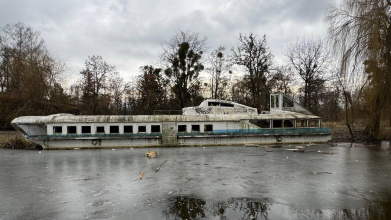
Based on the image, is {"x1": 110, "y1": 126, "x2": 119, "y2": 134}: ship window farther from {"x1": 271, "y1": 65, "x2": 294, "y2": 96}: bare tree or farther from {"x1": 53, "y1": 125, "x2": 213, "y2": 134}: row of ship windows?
{"x1": 271, "y1": 65, "x2": 294, "y2": 96}: bare tree

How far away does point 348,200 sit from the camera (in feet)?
24.0

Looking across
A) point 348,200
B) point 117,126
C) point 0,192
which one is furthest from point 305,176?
point 117,126

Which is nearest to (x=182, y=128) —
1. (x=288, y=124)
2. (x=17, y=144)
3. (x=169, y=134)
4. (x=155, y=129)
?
(x=169, y=134)

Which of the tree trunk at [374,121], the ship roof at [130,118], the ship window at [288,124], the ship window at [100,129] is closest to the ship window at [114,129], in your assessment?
the ship window at [100,129]

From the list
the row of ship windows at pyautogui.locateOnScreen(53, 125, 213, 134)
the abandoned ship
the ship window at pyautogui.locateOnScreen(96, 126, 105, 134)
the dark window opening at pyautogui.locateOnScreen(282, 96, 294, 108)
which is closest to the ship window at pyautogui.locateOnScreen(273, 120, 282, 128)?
the abandoned ship

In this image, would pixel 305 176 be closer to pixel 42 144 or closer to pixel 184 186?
pixel 184 186

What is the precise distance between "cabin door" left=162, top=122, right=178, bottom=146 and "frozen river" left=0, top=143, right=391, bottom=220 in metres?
7.36

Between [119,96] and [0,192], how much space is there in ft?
118

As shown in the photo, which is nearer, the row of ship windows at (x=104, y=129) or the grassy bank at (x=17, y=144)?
the row of ship windows at (x=104, y=129)

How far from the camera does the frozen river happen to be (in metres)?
6.58

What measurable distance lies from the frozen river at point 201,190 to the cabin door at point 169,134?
7359mm

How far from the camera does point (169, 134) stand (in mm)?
21250

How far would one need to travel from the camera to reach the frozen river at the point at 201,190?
259 inches

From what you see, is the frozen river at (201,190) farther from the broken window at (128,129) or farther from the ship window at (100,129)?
the broken window at (128,129)
